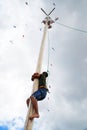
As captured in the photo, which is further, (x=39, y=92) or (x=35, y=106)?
(x=39, y=92)

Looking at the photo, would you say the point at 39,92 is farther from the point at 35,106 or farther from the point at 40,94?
the point at 35,106

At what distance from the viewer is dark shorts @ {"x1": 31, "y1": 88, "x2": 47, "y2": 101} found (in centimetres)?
810

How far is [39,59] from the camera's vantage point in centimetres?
936

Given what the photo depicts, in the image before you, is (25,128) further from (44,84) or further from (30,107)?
(44,84)

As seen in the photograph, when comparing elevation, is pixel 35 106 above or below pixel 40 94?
below

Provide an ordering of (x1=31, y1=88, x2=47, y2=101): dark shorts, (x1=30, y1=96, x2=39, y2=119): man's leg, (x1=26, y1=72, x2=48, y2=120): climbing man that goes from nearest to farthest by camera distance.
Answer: (x1=30, y1=96, x2=39, y2=119): man's leg
(x1=26, y1=72, x2=48, y2=120): climbing man
(x1=31, y1=88, x2=47, y2=101): dark shorts

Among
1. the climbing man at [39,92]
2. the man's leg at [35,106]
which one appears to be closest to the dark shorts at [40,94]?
the climbing man at [39,92]

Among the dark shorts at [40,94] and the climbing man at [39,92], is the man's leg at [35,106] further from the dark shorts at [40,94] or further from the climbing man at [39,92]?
the dark shorts at [40,94]

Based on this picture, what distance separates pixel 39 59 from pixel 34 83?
1.25 metres

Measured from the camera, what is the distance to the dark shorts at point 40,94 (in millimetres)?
8102

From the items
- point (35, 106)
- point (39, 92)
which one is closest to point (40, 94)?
point (39, 92)

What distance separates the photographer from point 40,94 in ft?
26.8

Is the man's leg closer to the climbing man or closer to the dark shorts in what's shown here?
the climbing man

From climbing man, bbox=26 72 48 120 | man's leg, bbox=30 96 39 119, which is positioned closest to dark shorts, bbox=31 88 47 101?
climbing man, bbox=26 72 48 120
